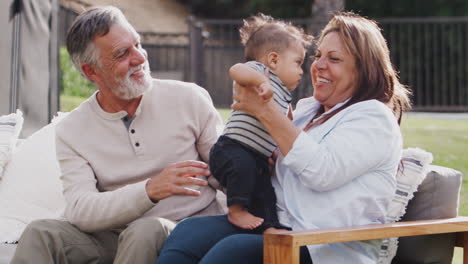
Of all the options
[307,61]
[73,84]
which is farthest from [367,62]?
[73,84]

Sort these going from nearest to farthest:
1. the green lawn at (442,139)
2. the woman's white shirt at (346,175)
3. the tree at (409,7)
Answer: the woman's white shirt at (346,175), the green lawn at (442,139), the tree at (409,7)

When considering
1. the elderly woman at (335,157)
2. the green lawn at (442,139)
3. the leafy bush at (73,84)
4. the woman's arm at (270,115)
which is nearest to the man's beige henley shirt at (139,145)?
the elderly woman at (335,157)

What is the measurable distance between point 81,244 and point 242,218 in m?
0.65

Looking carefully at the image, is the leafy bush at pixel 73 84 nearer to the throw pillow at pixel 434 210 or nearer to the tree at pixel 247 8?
the tree at pixel 247 8

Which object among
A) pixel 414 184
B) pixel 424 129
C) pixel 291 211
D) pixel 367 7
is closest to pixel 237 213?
pixel 291 211

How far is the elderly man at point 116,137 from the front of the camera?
9.76 ft

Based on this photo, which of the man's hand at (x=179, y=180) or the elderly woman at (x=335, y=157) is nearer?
the elderly woman at (x=335, y=157)

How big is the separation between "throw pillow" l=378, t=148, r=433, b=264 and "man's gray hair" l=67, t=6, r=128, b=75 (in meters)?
1.23

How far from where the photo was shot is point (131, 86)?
3074 millimetres

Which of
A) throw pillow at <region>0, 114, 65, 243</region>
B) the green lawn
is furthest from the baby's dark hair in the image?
the green lawn

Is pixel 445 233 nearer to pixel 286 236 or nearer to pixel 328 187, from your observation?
pixel 328 187

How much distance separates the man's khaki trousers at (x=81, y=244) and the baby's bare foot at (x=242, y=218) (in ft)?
0.86

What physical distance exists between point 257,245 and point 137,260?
44 cm

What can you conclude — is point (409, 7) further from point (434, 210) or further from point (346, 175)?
point (346, 175)
